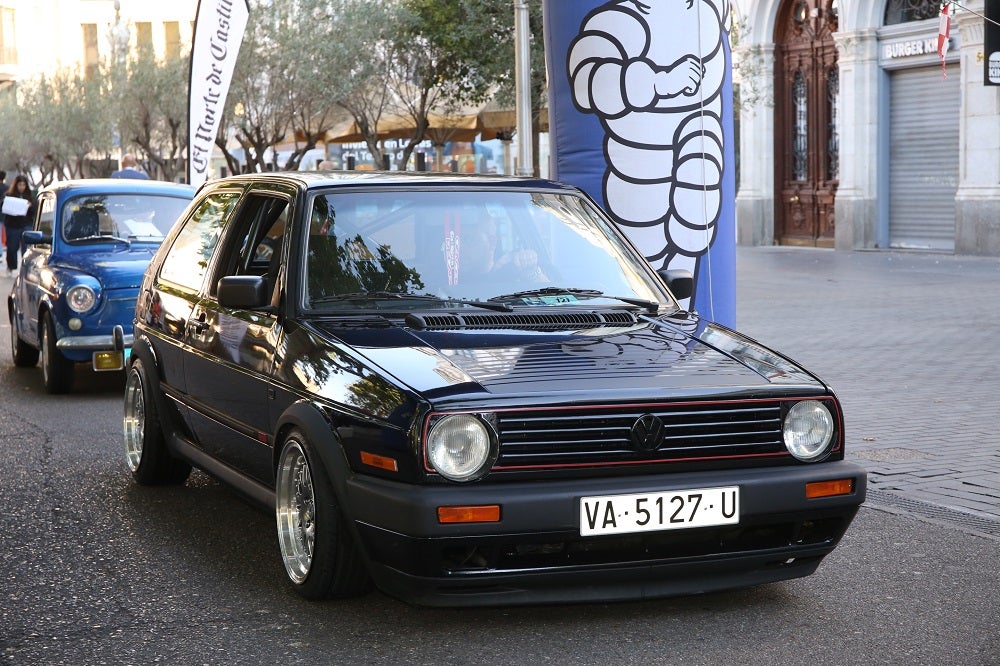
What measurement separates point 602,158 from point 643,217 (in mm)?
434

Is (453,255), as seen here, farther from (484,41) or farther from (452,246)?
(484,41)

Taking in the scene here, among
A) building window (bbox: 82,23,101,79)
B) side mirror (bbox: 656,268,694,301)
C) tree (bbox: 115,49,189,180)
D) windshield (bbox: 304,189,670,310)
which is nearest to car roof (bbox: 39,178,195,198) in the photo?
windshield (bbox: 304,189,670,310)

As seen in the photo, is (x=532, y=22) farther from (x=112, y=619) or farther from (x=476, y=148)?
(x=476, y=148)

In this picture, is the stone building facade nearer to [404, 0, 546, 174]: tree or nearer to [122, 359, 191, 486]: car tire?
[404, 0, 546, 174]: tree

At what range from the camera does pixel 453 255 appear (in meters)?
5.46

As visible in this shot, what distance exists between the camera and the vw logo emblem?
4434 mm

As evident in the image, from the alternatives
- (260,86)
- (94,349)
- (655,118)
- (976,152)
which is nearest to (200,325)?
(655,118)

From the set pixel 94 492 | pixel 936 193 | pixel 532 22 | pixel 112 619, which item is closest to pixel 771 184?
pixel 936 193

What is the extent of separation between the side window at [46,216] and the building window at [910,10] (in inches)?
716

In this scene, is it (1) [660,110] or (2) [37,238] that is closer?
(1) [660,110]

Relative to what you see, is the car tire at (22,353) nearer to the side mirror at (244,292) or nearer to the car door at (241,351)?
the car door at (241,351)

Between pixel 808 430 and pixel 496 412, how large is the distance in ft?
3.48

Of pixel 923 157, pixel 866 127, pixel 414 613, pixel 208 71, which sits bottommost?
pixel 414 613

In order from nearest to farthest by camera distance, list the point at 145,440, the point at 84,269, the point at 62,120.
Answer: the point at 145,440, the point at 84,269, the point at 62,120
